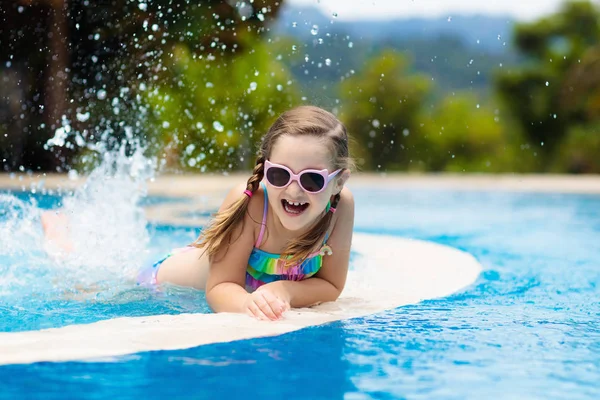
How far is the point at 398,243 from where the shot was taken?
5488mm

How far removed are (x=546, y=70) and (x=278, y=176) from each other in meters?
18.0

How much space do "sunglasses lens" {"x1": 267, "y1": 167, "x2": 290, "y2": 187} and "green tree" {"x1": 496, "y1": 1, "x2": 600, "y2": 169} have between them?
16.3 metres

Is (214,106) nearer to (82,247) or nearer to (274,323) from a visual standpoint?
(82,247)

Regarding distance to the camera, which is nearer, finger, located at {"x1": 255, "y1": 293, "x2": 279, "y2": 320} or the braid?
finger, located at {"x1": 255, "y1": 293, "x2": 279, "y2": 320}

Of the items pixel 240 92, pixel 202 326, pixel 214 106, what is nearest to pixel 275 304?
pixel 202 326

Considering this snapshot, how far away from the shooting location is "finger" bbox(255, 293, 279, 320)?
2891 mm

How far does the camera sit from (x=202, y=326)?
2781 mm

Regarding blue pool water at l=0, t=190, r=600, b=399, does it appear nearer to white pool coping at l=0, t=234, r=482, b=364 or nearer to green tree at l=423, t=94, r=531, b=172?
white pool coping at l=0, t=234, r=482, b=364

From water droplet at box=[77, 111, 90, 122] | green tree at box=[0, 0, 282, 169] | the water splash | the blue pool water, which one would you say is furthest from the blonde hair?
water droplet at box=[77, 111, 90, 122]

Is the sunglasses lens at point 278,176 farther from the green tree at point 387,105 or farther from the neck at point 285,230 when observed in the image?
the green tree at point 387,105

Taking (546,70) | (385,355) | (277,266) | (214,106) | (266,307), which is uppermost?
(546,70)

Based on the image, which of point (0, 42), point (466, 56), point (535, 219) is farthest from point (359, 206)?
point (466, 56)

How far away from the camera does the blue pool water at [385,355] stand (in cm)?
220

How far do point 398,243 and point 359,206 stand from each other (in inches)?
149
